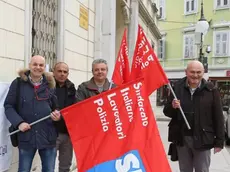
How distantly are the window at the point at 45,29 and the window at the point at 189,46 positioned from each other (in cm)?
2655

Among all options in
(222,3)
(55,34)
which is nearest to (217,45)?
(222,3)

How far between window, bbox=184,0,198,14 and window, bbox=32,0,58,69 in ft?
90.1

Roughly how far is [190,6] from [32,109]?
3041 cm

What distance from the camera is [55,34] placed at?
590 cm

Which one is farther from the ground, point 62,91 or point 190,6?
point 190,6

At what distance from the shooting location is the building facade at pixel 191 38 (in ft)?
95.0

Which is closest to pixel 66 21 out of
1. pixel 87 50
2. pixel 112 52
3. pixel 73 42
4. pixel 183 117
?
pixel 73 42

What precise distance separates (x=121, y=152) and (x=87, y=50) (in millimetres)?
4070

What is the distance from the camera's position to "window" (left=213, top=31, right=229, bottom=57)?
2909cm

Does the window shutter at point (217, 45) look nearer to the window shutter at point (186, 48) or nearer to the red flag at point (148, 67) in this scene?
the window shutter at point (186, 48)

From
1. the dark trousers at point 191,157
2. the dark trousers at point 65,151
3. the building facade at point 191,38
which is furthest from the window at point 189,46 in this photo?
the dark trousers at point 191,157

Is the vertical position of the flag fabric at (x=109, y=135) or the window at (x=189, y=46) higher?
the window at (x=189, y=46)

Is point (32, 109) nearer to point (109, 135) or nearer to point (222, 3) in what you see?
point (109, 135)

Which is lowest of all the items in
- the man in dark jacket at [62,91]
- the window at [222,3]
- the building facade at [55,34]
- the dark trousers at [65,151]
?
the dark trousers at [65,151]
